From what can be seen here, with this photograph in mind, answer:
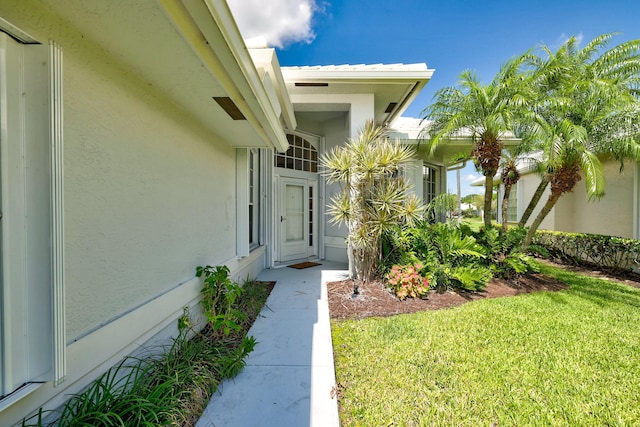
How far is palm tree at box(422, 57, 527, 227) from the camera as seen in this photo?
18.5 feet

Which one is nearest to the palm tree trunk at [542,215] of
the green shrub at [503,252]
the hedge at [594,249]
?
the green shrub at [503,252]

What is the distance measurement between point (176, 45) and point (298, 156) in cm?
583

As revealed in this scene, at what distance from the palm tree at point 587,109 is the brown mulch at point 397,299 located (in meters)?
1.74

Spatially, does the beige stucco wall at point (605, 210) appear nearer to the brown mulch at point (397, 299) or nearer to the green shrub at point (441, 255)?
the brown mulch at point (397, 299)

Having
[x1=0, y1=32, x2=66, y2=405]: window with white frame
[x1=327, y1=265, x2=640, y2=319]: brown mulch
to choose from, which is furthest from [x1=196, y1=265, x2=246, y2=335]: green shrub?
[x1=0, y1=32, x2=66, y2=405]: window with white frame

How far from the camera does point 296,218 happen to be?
750 centimetres

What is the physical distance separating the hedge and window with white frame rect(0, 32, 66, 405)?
1085cm

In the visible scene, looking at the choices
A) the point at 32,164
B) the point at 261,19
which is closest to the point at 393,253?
the point at 32,164

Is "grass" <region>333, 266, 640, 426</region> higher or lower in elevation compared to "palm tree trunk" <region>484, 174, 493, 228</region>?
lower

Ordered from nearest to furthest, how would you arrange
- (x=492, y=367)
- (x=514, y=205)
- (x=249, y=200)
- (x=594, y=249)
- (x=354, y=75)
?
(x=492, y=367), (x=354, y=75), (x=249, y=200), (x=594, y=249), (x=514, y=205)

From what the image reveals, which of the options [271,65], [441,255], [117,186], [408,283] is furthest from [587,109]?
[117,186]

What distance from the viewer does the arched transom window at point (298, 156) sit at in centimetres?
709

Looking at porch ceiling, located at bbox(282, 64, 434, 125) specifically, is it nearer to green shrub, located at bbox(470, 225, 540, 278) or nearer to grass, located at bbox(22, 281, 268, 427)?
green shrub, located at bbox(470, 225, 540, 278)

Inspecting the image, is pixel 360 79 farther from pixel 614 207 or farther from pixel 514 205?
pixel 514 205
